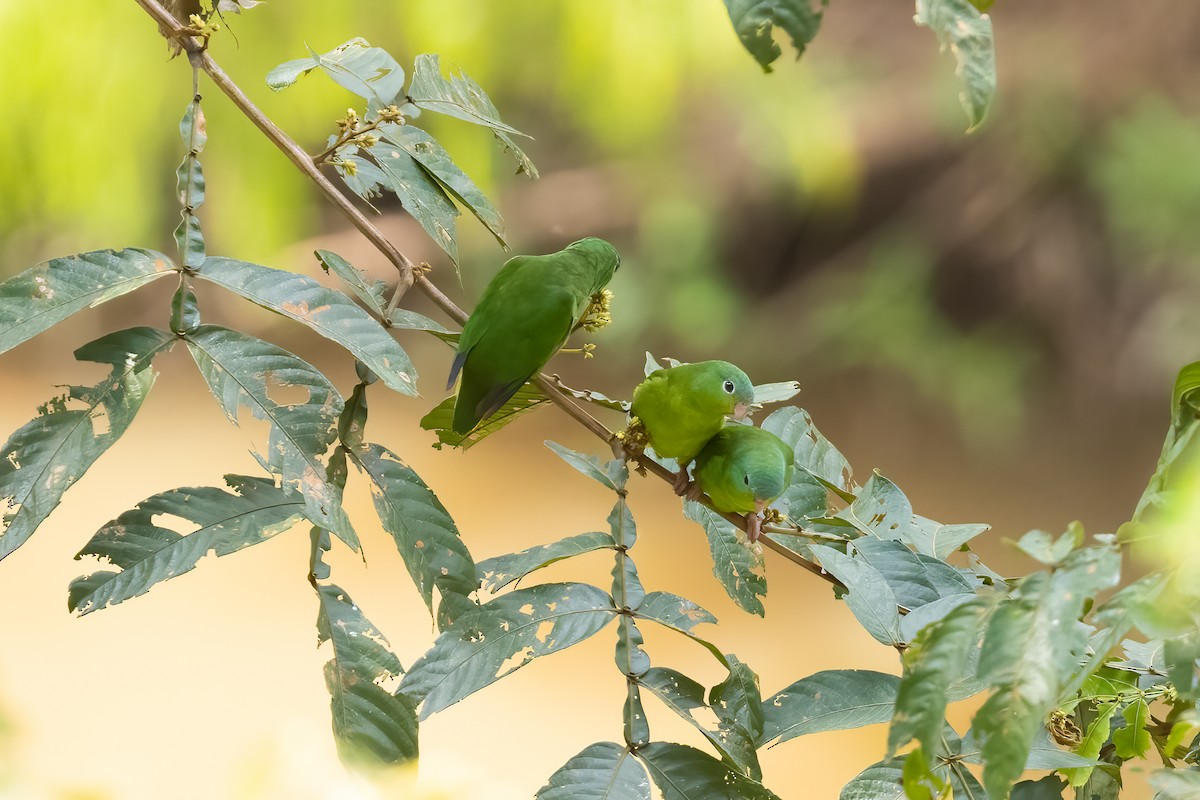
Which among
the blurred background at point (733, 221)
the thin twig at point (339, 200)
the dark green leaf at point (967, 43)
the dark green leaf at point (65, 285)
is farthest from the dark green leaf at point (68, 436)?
the blurred background at point (733, 221)

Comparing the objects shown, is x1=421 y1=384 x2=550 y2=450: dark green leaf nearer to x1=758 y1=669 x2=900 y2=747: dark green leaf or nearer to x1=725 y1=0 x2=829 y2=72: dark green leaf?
x1=758 y1=669 x2=900 y2=747: dark green leaf

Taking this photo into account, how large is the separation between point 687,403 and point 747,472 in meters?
0.06

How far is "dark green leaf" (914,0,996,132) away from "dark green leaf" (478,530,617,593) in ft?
0.96

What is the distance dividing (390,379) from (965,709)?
1720 mm

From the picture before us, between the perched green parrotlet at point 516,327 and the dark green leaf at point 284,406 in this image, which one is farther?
the perched green parrotlet at point 516,327

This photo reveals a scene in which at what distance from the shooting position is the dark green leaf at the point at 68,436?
0.41m

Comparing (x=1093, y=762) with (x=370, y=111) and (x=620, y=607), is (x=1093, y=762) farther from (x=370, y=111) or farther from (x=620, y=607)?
(x=370, y=111)

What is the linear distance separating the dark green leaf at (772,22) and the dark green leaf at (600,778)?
314 mm

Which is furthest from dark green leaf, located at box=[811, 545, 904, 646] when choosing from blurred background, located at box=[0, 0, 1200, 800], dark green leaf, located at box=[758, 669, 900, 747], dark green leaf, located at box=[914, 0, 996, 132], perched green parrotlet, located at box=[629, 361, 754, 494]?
blurred background, located at box=[0, 0, 1200, 800]

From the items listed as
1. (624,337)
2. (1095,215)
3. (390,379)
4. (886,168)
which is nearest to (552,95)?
(624,337)

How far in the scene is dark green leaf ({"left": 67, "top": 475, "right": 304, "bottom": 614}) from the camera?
0.47m

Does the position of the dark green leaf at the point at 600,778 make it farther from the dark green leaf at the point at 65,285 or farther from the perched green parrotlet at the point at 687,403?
the dark green leaf at the point at 65,285

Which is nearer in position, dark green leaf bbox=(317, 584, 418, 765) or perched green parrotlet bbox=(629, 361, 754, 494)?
dark green leaf bbox=(317, 584, 418, 765)

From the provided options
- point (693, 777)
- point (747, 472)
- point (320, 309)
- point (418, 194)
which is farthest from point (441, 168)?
point (693, 777)
